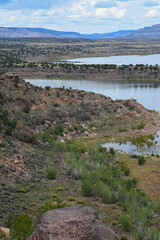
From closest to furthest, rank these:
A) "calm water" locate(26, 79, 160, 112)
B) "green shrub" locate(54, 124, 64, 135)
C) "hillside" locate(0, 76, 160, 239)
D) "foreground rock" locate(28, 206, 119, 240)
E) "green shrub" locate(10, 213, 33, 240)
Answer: "foreground rock" locate(28, 206, 119, 240)
"green shrub" locate(10, 213, 33, 240)
"hillside" locate(0, 76, 160, 239)
"green shrub" locate(54, 124, 64, 135)
"calm water" locate(26, 79, 160, 112)

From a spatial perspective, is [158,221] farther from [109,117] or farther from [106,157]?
[109,117]

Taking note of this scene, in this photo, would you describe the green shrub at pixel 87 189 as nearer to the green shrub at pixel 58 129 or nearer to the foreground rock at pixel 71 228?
the foreground rock at pixel 71 228

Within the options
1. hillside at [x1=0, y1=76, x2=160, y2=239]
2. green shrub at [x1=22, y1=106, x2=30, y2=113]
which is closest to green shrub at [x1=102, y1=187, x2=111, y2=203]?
hillside at [x1=0, y1=76, x2=160, y2=239]

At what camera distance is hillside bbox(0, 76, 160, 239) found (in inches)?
440

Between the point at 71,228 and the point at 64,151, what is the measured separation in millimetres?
12306

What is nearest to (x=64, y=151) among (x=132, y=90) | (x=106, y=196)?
(x=106, y=196)

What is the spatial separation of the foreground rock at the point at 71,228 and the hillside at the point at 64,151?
5.59 feet

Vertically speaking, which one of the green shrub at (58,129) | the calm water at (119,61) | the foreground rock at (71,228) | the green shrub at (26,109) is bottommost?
the green shrub at (58,129)

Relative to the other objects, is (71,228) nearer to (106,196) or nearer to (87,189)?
(106,196)

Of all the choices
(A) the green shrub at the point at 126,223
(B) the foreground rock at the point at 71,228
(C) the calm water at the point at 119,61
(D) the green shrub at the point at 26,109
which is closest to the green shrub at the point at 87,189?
(A) the green shrub at the point at 126,223

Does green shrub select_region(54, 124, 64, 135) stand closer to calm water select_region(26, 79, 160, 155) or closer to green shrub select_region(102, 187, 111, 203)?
calm water select_region(26, 79, 160, 155)

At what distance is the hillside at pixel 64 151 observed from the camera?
11.2 meters

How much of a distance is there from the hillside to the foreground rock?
170 cm

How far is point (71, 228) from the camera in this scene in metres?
6.39
